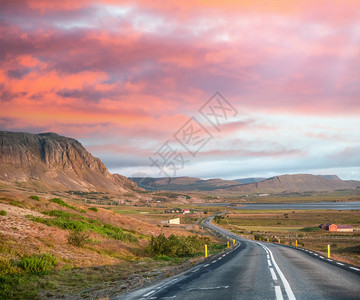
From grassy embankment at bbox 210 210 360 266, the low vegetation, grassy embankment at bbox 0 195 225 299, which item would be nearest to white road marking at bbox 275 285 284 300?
grassy embankment at bbox 0 195 225 299

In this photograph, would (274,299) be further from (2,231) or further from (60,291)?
(2,231)

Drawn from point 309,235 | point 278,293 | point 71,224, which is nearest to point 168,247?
point 71,224

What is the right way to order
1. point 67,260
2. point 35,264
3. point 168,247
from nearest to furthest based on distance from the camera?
point 35,264, point 67,260, point 168,247

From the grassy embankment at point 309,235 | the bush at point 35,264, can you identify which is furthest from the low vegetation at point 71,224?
the grassy embankment at point 309,235

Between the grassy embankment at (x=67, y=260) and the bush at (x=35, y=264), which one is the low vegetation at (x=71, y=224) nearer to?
the grassy embankment at (x=67, y=260)

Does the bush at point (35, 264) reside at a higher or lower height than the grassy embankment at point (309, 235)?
higher

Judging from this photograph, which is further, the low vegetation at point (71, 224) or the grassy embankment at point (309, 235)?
the grassy embankment at point (309, 235)

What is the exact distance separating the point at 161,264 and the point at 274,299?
1385 centimetres

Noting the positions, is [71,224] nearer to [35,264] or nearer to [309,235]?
[35,264]

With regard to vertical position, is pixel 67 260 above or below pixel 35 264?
below

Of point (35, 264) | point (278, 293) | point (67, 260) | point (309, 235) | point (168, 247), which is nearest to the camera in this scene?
point (278, 293)

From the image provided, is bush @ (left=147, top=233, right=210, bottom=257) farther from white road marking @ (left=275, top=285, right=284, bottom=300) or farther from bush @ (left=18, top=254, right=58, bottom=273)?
white road marking @ (left=275, top=285, right=284, bottom=300)

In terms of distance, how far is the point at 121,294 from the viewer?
12109mm

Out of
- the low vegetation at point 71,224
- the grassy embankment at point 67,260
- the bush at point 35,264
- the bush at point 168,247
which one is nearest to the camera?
the grassy embankment at point 67,260
